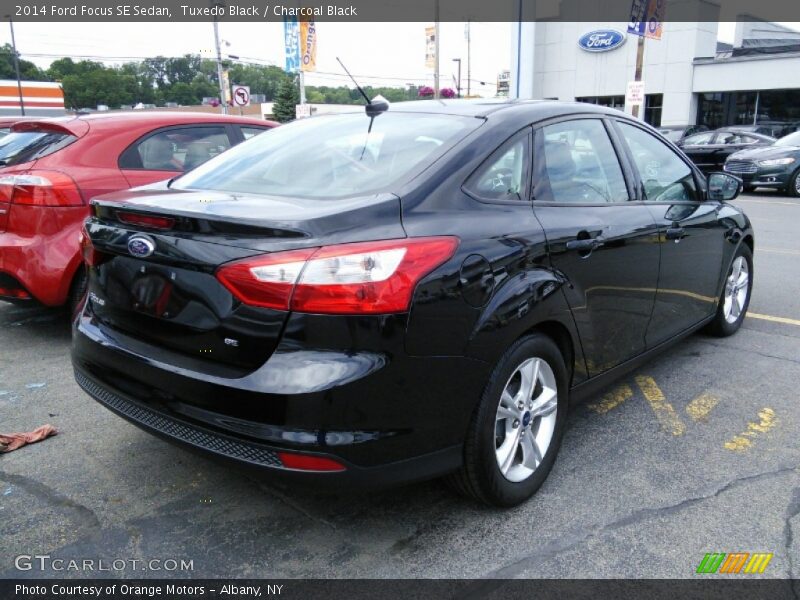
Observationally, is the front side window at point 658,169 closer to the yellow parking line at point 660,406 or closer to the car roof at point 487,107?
the car roof at point 487,107

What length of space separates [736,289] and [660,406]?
173 centimetres

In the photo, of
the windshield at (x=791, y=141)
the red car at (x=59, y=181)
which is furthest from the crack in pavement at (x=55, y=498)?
the windshield at (x=791, y=141)

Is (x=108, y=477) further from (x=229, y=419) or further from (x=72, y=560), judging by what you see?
(x=229, y=419)

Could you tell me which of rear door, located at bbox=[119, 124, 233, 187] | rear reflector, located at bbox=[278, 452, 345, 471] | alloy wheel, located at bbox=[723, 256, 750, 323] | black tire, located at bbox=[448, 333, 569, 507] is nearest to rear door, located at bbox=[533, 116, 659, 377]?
black tire, located at bbox=[448, 333, 569, 507]

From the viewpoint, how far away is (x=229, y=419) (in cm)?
220

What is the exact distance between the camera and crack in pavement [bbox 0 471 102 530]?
8.65ft

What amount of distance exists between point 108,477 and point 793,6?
144 feet

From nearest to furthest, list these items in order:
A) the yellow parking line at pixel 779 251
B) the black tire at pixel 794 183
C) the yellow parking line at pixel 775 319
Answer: the yellow parking line at pixel 775 319
the yellow parking line at pixel 779 251
the black tire at pixel 794 183

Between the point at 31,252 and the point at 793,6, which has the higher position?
the point at 793,6

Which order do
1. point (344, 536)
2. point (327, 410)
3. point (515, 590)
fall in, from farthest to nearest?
point (344, 536) < point (515, 590) < point (327, 410)

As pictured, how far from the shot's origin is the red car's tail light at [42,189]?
14.4 feet

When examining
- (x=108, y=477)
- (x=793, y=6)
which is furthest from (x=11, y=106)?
(x=108, y=477)

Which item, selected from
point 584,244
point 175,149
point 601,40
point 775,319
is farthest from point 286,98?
point 584,244

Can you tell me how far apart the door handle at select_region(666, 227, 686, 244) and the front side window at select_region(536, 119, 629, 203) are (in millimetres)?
405
